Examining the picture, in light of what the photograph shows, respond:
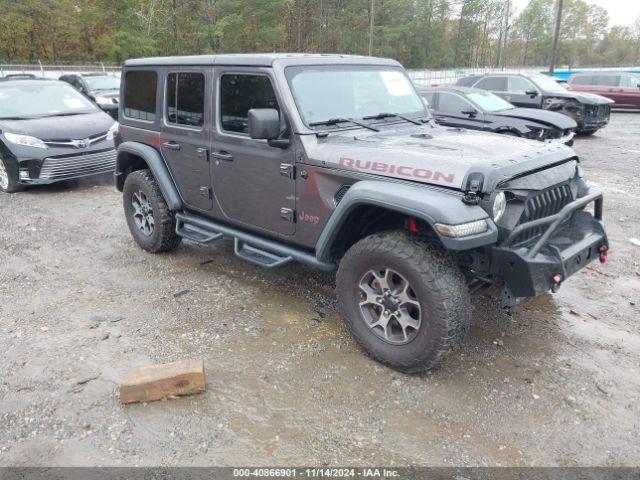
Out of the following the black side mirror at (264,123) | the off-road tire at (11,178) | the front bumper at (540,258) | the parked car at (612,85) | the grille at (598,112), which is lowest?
the off-road tire at (11,178)

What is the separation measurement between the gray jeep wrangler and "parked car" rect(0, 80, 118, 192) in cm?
369

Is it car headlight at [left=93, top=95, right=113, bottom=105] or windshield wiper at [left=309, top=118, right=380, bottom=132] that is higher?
windshield wiper at [left=309, top=118, right=380, bottom=132]

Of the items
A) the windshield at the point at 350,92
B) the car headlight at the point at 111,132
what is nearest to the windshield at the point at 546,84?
the car headlight at the point at 111,132

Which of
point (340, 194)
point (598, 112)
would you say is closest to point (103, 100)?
point (340, 194)

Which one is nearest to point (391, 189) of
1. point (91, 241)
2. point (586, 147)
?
point (91, 241)

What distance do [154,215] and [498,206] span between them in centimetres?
355

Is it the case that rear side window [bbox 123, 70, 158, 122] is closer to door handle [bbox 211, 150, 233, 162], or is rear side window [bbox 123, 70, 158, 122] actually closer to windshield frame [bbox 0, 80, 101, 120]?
door handle [bbox 211, 150, 233, 162]

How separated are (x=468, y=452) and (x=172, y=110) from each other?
385 cm

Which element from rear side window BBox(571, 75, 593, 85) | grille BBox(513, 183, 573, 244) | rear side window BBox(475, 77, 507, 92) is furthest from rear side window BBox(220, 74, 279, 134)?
rear side window BBox(571, 75, 593, 85)

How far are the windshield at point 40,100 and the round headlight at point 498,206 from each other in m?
8.05

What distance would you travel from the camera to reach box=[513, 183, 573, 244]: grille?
3247 millimetres

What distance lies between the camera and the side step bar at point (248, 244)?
398cm

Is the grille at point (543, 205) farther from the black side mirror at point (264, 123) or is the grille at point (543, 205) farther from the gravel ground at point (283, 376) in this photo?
the black side mirror at point (264, 123)

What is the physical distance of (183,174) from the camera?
194 inches
